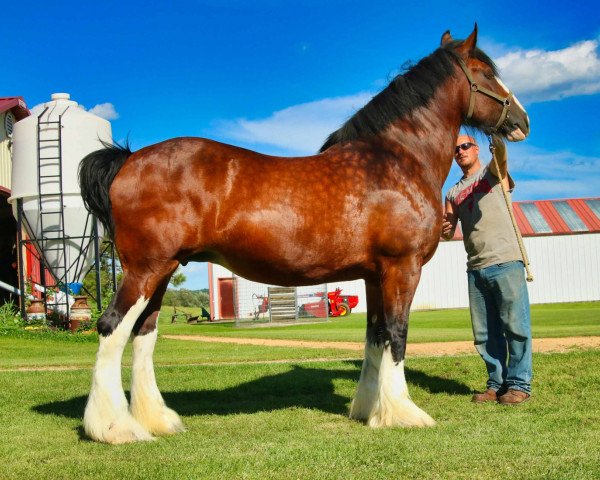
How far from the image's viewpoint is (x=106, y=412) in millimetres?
4336

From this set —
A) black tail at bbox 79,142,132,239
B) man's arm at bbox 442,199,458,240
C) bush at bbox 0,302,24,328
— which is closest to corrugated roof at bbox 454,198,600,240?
bush at bbox 0,302,24,328

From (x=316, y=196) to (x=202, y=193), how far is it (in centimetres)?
85

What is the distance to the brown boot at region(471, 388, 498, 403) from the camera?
577 cm

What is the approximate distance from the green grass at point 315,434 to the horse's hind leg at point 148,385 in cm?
21

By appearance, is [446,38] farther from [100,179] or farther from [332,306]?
[332,306]

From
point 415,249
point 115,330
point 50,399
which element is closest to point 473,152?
point 415,249

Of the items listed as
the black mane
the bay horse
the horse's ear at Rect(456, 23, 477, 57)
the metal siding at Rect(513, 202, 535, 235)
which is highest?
the metal siding at Rect(513, 202, 535, 235)

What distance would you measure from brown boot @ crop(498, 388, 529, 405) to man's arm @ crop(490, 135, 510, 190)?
6.28ft

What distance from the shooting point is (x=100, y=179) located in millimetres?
4707

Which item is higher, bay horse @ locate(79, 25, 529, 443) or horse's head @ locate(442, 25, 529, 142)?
horse's head @ locate(442, 25, 529, 142)

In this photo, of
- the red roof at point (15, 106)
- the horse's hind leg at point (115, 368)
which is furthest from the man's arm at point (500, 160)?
the red roof at point (15, 106)

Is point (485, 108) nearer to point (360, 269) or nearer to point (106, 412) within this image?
point (360, 269)

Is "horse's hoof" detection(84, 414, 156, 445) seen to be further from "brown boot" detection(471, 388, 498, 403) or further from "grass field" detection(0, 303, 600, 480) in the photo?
"brown boot" detection(471, 388, 498, 403)

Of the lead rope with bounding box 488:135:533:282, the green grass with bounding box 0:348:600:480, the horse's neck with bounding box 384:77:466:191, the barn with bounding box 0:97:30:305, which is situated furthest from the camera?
the barn with bounding box 0:97:30:305
